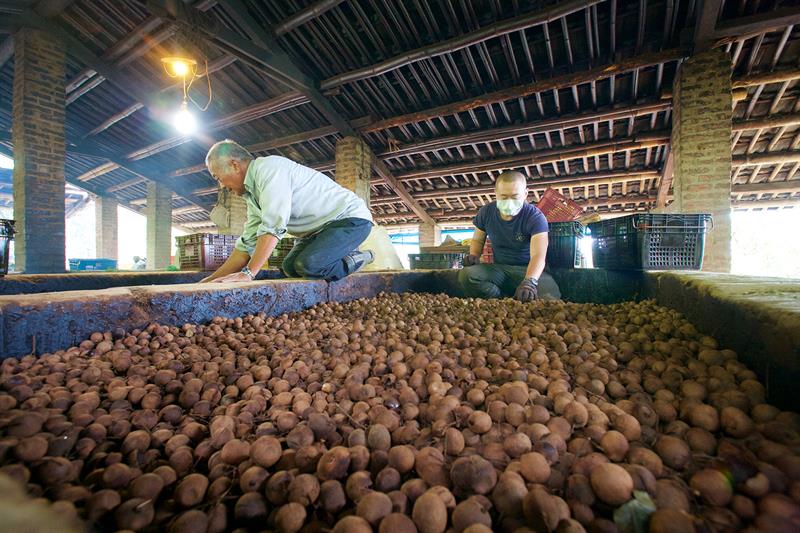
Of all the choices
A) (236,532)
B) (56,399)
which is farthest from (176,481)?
(56,399)

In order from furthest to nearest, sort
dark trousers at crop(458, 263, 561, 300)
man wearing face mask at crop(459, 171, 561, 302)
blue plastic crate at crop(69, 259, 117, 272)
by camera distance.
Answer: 1. blue plastic crate at crop(69, 259, 117, 272)
2. dark trousers at crop(458, 263, 561, 300)
3. man wearing face mask at crop(459, 171, 561, 302)

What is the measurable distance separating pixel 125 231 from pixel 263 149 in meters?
20.1

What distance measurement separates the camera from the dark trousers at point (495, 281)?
12.4 feet

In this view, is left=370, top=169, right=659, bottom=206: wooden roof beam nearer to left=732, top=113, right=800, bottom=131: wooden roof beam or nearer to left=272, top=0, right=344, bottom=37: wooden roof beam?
left=732, top=113, right=800, bottom=131: wooden roof beam

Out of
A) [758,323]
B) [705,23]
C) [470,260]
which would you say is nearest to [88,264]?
[470,260]

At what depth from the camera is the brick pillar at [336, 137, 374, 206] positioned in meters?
8.27

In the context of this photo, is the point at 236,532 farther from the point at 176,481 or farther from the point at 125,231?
the point at 125,231

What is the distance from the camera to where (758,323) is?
3.77 feet

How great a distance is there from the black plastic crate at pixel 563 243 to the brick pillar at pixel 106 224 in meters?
16.6

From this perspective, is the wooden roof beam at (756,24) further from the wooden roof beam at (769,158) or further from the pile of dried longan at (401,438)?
the pile of dried longan at (401,438)

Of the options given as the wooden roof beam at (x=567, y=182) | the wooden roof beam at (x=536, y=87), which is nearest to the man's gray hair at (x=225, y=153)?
the wooden roof beam at (x=536, y=87)

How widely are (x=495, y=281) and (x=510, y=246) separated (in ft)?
1.54

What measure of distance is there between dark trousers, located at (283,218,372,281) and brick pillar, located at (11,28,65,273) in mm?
5530

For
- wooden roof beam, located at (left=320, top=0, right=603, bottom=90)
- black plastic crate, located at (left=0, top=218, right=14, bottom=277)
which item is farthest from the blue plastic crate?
wooden roof beam, located at (left=320, top=0, right=603, bottom=90)
